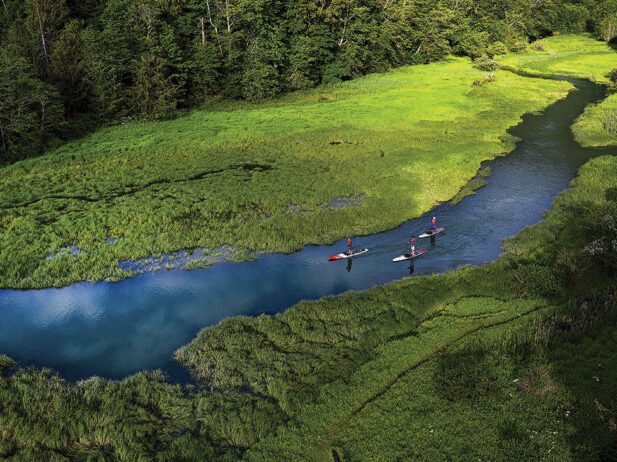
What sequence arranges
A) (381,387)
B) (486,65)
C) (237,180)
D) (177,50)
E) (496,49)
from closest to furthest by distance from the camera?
1. (381,387)
2. (237,180)
3. (177,50)
4. (486,65)
5. (496,49)

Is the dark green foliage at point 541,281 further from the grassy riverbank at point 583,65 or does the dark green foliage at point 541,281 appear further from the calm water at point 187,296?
the grassy riverbank at point 583,65

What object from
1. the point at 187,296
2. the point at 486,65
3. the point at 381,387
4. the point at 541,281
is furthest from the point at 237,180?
the point at 486,65

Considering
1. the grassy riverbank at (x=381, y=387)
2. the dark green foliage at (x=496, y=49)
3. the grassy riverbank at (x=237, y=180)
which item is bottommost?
the grassy riverbank at (x=381, y=387)

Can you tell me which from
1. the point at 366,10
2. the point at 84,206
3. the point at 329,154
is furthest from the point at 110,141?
the point at 366,10

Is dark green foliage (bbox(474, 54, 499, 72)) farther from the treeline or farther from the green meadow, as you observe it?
the green meadow

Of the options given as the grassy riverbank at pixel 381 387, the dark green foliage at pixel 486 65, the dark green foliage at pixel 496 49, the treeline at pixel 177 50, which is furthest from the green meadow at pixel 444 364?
the dark green foliage at pixel 496 49

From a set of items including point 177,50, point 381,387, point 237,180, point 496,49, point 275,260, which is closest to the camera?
point 381,387

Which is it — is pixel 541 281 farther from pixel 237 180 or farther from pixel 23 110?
pixel 23 110
